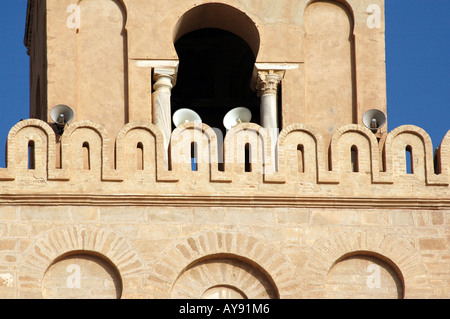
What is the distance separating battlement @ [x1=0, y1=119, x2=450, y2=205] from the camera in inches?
885

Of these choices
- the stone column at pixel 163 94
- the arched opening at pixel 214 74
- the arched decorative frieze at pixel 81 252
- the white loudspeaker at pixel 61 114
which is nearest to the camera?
the arched decorative frieze at pixel 81 252

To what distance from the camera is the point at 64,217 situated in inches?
877

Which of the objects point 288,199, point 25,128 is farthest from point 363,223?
point 25,128

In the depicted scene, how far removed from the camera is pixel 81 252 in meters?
22.2

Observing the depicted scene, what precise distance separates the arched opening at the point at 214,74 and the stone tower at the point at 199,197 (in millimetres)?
6085

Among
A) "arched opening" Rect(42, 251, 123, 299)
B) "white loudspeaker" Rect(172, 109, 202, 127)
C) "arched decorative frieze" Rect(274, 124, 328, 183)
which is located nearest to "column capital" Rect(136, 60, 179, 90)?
"white loudspeaker" Rect(172, 109, 202, 127)

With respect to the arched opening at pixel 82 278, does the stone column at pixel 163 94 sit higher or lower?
higher

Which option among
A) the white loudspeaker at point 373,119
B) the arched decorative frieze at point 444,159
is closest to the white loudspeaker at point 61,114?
the white loudspeaker at point 373,119

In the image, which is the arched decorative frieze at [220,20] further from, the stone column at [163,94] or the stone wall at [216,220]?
the stone wall at [216,220]

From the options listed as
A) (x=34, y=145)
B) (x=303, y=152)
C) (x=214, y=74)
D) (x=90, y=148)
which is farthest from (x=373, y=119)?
(x=214, y=74)

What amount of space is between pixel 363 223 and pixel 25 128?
4398mm

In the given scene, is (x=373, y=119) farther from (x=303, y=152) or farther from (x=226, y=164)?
(x=226, y=164)

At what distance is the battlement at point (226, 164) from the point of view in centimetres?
2248

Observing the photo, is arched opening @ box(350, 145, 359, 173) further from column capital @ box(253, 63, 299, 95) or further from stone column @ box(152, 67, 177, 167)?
stone column @ box(152, 67, 177, 167)
